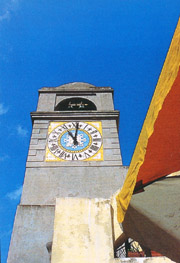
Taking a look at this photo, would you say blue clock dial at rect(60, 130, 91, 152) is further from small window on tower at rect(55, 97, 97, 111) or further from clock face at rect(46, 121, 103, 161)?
small window on tower at rect(55, 97, 97, 111)

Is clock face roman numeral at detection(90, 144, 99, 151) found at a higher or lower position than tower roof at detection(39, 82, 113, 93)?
lower

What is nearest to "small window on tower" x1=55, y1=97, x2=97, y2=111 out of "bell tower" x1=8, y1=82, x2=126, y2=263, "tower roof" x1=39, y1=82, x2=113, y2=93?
"bell tower" x1=8, y1=82, x2=126, y2=263

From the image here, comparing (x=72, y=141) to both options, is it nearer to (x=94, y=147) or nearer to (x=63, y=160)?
(x=94, y=147)

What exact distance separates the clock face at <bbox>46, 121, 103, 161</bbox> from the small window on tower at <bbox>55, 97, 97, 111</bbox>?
5.30 feet

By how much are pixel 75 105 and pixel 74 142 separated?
294cm

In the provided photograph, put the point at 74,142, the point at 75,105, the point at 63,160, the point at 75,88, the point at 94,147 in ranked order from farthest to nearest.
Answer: the point at 75,88 → the point at 75,105 → the point at 74,142 → the point at 94,147 → the point at 63,160

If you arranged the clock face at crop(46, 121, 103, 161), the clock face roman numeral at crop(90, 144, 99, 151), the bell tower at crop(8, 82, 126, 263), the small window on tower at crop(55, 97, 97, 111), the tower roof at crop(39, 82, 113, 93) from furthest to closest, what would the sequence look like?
the tower roof at crop(39, 82, 113, 93)
the small window on tower at crop(55, 97, 97, 111)
the clock face roman numeral at crop(90, 144, 99, 151)
the clock face at crop(46, 121, 103, 161)
the bell tower at crop(8, 82, 126, 263)

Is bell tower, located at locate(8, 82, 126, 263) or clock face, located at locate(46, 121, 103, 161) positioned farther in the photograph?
clock face, located at locate(46, 121, 103, 161)

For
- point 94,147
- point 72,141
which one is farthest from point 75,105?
point 94,147

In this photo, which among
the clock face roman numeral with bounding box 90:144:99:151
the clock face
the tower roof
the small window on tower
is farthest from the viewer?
the tower roof

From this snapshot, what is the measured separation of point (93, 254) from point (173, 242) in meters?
2.29

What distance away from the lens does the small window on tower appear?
12.6 meters

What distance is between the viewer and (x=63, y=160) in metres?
9.46

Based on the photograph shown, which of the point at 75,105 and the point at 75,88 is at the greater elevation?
the point at 75,88
